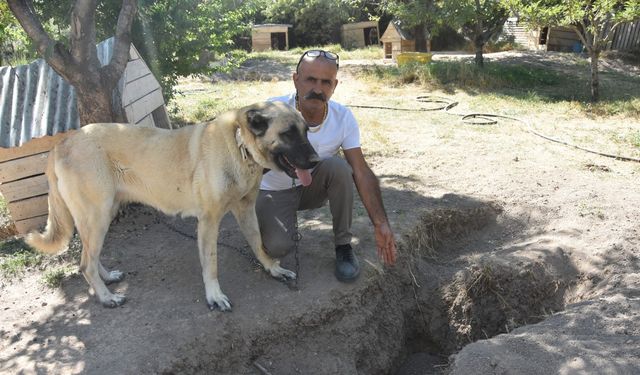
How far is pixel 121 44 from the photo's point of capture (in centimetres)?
486

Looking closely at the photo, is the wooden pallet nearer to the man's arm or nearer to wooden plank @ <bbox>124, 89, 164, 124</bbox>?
wooden plank @ <bbox>124, 89, 164, 124</bbox>

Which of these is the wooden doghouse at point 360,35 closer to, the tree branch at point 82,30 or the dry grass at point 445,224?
the dry grass at point 445,224

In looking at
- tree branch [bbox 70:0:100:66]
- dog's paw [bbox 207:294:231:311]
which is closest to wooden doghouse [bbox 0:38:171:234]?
tree branch [bbox 70:0:100:66]

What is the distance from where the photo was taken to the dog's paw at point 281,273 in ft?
13.2

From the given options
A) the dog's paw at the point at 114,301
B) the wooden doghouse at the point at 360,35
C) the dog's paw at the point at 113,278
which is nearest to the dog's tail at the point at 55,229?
the dog's paw at the point at 113,278

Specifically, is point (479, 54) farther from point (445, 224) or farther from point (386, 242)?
point (386, 242)

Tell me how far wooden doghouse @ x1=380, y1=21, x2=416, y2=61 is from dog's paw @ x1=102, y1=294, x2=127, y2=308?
627 inches

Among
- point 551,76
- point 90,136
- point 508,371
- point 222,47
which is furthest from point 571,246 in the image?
point 551,76

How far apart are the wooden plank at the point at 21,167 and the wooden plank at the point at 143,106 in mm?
990

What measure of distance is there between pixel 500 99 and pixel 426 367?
27.3 ft

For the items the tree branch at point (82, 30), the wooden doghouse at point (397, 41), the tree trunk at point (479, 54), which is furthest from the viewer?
the wooden doghouse at point (397, 41)

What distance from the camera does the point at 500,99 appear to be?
11.1 meters

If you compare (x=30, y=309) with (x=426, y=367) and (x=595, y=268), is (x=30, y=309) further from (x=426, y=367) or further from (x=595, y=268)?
(x=595, y=268)

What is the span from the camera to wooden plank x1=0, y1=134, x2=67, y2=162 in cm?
506
